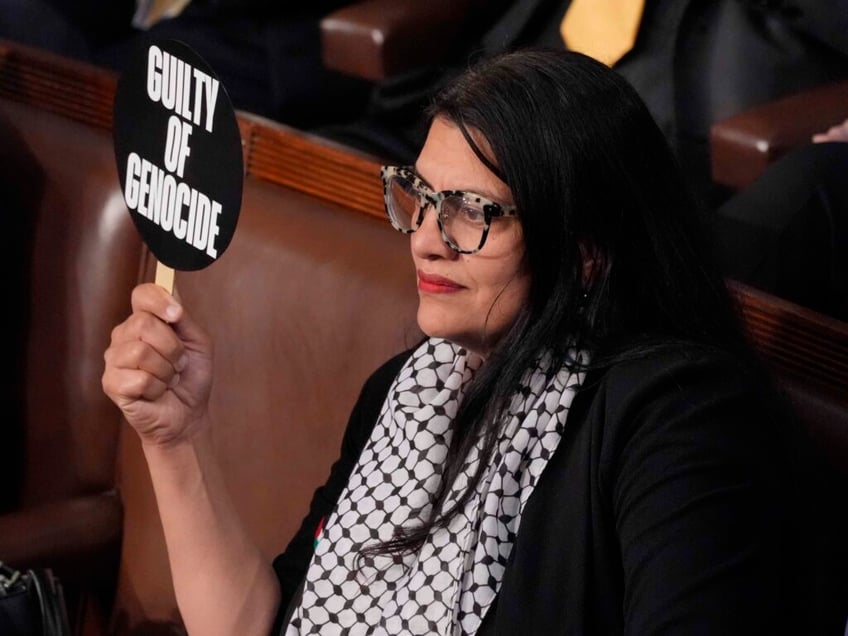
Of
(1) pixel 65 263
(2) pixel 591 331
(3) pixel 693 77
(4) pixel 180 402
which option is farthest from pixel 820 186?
(1) pixel 65 263

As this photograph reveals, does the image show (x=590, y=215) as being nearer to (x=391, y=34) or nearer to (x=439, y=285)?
(x=439, y=285)

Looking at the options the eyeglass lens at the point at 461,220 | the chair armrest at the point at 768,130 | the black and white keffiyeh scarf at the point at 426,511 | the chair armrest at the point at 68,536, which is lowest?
the chair armrest at the point at 68,536

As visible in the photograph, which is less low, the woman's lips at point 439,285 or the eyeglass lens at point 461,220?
the eyeglass lens at point 461,220

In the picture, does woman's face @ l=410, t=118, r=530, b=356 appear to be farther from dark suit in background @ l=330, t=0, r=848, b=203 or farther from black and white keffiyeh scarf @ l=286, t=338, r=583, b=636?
dark suit in background @ l=330, t=0, r=848, b=203

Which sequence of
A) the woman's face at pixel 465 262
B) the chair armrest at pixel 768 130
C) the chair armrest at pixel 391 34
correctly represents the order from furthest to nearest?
the chair armrest at pixel 391 34 < the chair armrest at pixel 768 130 < the woman's face at pixel 465 262

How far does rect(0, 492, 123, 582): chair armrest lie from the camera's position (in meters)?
1.56

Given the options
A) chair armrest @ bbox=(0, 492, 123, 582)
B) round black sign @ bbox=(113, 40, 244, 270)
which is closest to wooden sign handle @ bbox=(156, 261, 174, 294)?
round black sign @ bbox=(113, 40, 244, 270)

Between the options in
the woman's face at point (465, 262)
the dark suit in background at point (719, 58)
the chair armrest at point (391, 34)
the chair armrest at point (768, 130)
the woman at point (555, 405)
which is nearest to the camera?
the woman at point (555, 405)

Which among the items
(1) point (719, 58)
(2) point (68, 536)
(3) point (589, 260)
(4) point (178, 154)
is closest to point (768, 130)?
(1) point (719, 58)

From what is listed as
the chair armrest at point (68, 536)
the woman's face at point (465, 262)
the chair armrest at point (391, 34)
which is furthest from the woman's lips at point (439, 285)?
the chair armrest at point (391, 34)

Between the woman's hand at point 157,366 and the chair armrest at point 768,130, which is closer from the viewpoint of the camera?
the woman's hand at point 157,366

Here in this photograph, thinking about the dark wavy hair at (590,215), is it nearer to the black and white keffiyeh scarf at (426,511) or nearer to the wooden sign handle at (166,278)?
the black and white keffiyeh scarf at (426,511)

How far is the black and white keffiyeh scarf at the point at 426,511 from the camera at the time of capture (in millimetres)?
1132

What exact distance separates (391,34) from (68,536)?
0.93 metres
